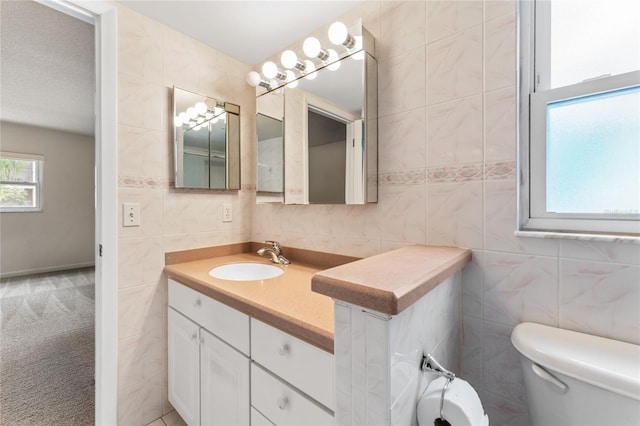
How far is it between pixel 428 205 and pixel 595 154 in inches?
20.2

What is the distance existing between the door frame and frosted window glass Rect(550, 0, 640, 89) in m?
1.82

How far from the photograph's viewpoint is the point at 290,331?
77cm

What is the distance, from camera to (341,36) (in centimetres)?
118

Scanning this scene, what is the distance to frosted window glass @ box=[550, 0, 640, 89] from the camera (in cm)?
77

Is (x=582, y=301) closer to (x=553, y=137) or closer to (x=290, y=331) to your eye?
(x=553, y=137)

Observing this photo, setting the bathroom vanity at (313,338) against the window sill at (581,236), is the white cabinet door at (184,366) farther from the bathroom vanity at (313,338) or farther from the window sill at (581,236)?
the window sill at (581,236)

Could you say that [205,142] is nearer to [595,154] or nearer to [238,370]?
[238,370]

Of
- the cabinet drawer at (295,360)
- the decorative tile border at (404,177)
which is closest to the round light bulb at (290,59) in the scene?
the decorative tile border at (404,177)

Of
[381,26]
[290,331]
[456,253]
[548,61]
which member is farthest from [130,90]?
[548,61]

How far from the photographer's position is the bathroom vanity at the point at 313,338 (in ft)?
1.72

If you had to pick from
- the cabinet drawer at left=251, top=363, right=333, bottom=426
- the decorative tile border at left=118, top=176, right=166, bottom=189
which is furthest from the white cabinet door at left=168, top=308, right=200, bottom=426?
the decorative tile border at left=118, top=176, right=166, bottom=189

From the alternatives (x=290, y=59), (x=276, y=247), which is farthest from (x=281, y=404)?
(x=290, y=59)

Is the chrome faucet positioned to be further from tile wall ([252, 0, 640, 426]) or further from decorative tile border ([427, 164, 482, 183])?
decorative tile border ([427, 164, 482, 183])

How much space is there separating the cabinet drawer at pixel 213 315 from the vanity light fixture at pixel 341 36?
4.04ft
